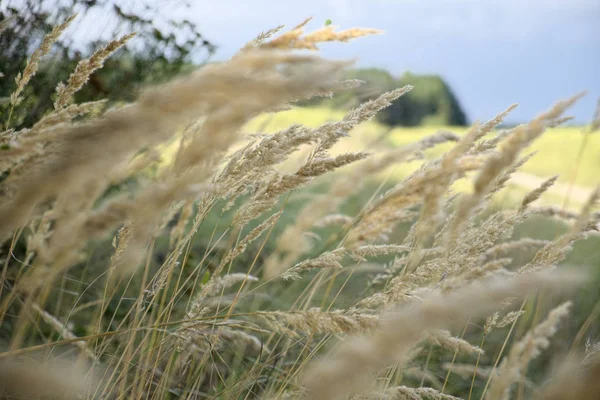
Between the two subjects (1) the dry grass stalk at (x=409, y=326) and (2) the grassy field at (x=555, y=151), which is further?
(2) the grassy field at (x=555, y=151)

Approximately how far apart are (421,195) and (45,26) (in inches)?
101

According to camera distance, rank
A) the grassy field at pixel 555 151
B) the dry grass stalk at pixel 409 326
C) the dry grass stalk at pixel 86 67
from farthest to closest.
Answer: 1. the grassy field at pixel 555 151
2. the dry grass stalk at pixel 86 67
3. the dry grass stalk at pixel 409 326

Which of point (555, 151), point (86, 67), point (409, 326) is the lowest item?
point (555, 151)

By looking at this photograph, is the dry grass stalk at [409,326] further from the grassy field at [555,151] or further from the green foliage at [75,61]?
the grassy field at [555,151]

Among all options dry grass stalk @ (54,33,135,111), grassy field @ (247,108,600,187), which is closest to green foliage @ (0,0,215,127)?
dry grass stalk @ (54,33,135,111)

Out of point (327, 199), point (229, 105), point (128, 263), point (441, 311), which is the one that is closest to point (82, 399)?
point (128, 263)

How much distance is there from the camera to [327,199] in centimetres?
107

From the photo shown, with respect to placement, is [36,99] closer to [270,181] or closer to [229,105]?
[270,181]

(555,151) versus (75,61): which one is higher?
(75,61)

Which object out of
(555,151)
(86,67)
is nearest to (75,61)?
(86,67)

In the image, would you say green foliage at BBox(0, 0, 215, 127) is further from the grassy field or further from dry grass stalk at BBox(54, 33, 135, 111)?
the grassy field

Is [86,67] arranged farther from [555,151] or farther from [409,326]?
[555,151]

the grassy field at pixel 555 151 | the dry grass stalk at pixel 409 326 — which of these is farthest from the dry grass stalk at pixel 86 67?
the grassy field at pixel 555 151

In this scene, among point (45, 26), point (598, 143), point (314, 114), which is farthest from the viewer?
point (314, 114)
